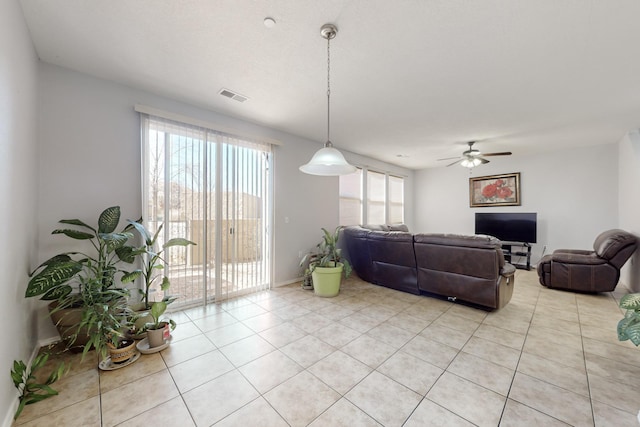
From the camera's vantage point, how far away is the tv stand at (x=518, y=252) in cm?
525

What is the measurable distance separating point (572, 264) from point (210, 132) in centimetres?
568

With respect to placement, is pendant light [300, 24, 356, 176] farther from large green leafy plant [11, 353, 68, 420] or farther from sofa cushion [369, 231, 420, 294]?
large green leafy plant [11, 353, 68, 420]

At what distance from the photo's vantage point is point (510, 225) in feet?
18.3

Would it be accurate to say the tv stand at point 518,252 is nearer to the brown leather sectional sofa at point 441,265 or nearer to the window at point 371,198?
the window at point 371,198

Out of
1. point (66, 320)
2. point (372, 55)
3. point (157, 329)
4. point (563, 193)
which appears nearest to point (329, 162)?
point (372, 55)

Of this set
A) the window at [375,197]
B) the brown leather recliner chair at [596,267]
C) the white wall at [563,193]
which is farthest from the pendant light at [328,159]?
the white wall at [563,193]

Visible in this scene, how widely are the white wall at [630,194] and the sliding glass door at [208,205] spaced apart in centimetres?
552

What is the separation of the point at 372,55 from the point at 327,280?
2766 millimetres

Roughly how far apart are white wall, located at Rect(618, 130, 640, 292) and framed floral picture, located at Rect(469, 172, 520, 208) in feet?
5.15

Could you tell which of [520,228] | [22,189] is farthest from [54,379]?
[520,228]

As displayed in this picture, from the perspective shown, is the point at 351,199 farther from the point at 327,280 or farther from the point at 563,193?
the point at 563,193

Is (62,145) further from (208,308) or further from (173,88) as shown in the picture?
(208,308)

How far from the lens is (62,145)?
234 cm

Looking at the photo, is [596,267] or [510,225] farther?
[510,225]
